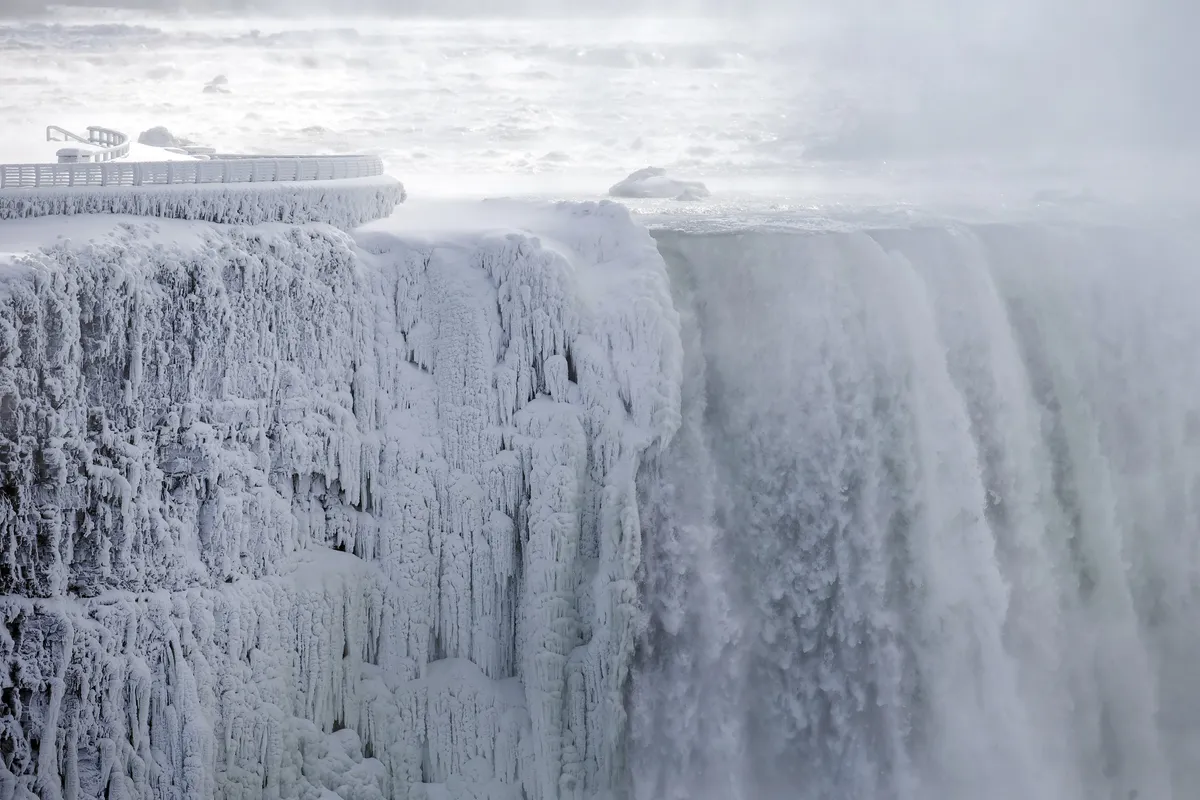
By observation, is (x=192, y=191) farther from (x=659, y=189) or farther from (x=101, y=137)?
(x=659, y=189)

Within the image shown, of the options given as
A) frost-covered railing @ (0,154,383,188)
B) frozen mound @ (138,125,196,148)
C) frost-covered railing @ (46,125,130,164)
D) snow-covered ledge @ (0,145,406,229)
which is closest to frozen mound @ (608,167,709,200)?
frozen mound @ (138,125,196,148)

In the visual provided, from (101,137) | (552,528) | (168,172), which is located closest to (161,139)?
(101,137)

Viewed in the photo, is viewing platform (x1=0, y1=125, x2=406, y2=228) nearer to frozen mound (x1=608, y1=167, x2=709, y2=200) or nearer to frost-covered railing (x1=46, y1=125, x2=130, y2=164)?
frost-covered railing (x1=46, y1=125, x2=130, y2=164)

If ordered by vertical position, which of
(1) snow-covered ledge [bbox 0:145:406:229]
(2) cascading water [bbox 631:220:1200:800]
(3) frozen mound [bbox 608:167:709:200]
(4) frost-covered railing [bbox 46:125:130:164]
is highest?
(4) frost-covered railing [bbox 46:125:130:164]

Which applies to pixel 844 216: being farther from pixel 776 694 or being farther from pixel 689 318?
pixel 776 694

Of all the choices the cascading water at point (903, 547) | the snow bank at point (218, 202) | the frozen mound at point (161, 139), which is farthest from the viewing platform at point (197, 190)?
the frozen mound at point (161, 139)

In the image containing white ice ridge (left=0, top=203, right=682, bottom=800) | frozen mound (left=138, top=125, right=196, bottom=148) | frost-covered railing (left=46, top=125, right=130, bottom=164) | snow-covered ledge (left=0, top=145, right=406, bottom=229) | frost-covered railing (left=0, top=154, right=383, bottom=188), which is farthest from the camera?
frozen mound (left=138, top=125, right=196, bottom=148)
